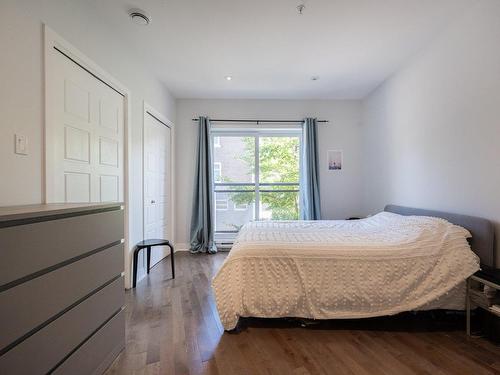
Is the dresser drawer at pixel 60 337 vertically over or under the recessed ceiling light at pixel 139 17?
under

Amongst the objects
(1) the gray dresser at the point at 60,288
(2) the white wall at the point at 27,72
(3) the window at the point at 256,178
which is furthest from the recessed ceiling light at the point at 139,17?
(3) the window at the point at 256,178

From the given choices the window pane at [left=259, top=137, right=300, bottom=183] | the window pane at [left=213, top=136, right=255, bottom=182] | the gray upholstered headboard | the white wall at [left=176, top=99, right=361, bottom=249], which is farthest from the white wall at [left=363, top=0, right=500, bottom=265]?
the window pane at [left=213, top=136, right=255, bottom=182]

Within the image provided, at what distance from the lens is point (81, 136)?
201cm

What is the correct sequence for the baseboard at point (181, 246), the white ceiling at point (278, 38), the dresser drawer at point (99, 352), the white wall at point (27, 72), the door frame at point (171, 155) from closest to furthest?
the dresser drawer at point (99, 352) < the white wall at point (27, 72) < the white ceiling at point (278, 38) < the door frame at point (171, 155) < the baseboard at point (181, 246)

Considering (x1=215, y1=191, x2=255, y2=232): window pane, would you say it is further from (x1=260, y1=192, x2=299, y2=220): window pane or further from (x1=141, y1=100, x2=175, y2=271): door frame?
(x1=141, y1=100, x2=175, y2=271): door frame

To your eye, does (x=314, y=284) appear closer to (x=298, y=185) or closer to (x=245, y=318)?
(x=245, y=318)

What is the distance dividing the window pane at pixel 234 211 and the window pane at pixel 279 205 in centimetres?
21

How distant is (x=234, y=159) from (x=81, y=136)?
2741 mm

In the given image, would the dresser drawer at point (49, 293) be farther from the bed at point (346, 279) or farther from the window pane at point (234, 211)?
the window pane at point (234, 211)

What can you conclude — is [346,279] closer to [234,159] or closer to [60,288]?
[60,288]

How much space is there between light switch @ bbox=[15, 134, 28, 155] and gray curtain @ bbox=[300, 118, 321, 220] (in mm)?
3621

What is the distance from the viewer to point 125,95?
2.64m

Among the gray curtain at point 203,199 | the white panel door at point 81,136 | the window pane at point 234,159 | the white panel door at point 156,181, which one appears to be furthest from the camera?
the window pane at point 234,159

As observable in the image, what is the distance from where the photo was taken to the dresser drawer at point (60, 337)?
938mm
